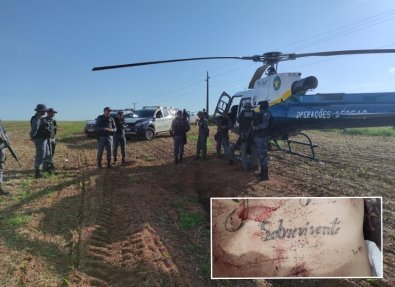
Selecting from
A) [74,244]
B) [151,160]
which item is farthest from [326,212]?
[151,160]

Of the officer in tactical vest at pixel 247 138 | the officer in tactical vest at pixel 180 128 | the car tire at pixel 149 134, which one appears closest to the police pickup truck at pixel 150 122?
the car tire at pixel 149 134

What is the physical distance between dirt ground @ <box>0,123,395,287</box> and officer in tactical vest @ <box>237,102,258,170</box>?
0.40m

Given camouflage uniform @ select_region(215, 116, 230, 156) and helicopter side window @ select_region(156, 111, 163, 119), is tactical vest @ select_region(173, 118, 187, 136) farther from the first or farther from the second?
helicopter side window @ select_region(156, 111, 163, 119)

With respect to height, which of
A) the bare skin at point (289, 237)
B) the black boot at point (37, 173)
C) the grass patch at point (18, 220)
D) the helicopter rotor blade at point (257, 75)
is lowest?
the grass patch at point (18, 220)

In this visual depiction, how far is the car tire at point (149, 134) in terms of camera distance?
1933 centimetres

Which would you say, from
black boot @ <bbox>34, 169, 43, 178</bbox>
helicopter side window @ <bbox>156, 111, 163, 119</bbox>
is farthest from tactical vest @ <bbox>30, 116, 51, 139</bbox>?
helicopter side window @ <bbox>156, 111, 163, 119</bbox>

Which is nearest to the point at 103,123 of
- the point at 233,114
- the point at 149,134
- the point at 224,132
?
the point at 224,132

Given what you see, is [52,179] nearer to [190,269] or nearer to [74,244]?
[74,244]

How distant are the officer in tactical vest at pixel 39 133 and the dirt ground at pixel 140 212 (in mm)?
539

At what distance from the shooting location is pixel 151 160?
13.0m

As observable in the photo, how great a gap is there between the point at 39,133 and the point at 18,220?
3.95 meters

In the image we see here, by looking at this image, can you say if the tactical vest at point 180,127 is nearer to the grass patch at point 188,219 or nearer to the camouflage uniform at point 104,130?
the camouflage uniform at point 104,130

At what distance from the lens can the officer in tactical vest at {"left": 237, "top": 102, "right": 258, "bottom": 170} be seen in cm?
968

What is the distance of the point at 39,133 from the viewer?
9727mm
